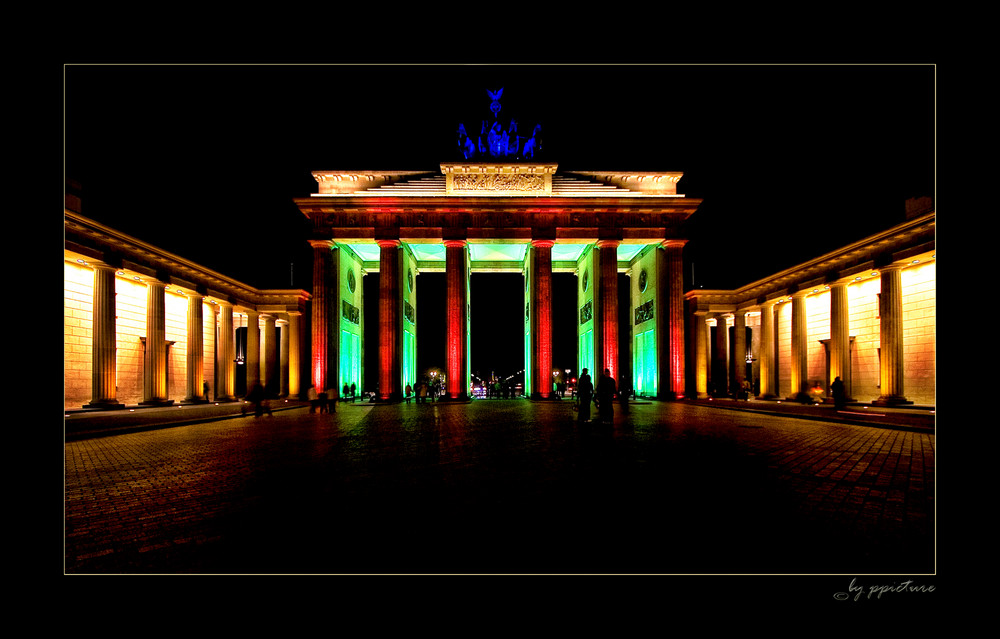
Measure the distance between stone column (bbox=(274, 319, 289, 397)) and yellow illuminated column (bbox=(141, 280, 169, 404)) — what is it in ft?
37.0

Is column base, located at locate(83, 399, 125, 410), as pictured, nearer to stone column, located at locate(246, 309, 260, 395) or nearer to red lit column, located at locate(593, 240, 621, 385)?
stone column, located at locate(246, 309, 260, 395)

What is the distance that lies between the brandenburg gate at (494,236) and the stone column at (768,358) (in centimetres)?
627

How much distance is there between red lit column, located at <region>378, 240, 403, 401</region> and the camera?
30656mm

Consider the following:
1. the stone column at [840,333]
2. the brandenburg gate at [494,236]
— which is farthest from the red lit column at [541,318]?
the stone column at [840,333]

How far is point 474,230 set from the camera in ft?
103

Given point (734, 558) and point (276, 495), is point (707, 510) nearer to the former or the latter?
point (734, 558)

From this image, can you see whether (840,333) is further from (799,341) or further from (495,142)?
(495,142)

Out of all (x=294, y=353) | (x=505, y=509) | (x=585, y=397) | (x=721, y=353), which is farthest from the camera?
(x=721, y=353)

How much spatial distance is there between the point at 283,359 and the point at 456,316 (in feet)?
51.8

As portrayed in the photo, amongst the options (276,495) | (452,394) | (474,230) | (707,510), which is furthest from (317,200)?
(707,510)

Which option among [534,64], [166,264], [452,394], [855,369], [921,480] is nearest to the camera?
[534,64]

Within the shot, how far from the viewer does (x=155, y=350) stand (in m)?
25.0

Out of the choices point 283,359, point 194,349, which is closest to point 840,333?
point 194,349
